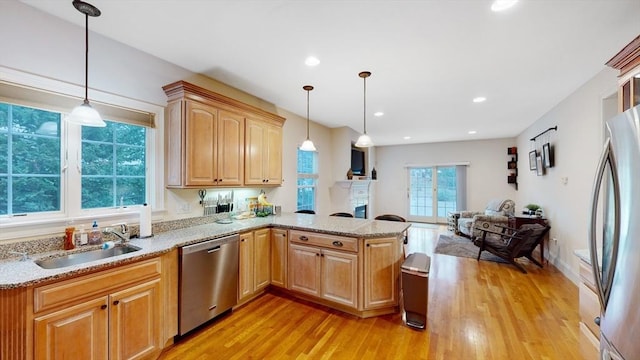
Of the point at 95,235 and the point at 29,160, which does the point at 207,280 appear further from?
the point at 29,160

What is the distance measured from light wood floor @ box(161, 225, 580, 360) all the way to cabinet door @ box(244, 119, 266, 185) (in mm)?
1528

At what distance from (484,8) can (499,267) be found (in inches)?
155

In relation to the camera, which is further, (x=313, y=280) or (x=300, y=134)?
(x=300, y=134)

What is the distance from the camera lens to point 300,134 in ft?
16.1

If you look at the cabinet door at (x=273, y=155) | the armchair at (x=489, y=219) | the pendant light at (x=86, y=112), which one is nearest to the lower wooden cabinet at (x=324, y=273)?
the cabinet door at (x=273, y=155)

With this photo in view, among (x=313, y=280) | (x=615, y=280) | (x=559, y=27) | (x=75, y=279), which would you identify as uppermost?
(x=559, y=27)

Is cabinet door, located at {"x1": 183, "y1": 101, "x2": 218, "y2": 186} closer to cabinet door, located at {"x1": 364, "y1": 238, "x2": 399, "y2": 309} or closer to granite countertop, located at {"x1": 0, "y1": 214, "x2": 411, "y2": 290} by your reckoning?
granite countertop, located at {"x1": 0, "y1": 214, "x2": 411, "y2": 290}

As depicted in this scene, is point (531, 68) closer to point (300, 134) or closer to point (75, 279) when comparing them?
point (300, 134)

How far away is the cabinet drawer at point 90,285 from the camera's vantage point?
150 cm

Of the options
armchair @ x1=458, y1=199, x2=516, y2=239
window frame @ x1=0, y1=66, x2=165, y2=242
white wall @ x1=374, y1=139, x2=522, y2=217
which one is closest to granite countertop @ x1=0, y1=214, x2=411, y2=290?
window frame @ x1=0, y1=66, x2=165, y2=242

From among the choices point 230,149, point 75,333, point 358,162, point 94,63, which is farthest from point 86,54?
point 358,162

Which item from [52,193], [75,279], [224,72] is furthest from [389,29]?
[52,193]

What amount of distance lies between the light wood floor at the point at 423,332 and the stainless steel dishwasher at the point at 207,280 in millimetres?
183

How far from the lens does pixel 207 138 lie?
110 inches
